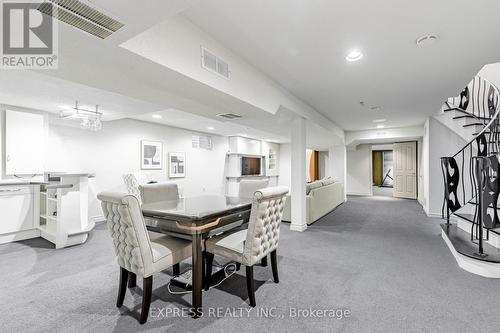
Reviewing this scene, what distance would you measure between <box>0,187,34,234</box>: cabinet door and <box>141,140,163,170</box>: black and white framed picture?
229 cm

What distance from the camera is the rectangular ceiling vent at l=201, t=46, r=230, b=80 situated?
7.18 feet

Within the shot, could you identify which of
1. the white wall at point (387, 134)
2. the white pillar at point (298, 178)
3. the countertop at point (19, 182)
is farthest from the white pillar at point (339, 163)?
the countertop at point (19, 182)

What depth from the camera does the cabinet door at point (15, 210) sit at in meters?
3.75

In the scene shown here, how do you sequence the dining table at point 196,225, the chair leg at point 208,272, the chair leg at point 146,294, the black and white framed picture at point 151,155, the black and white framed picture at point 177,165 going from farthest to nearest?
the black and white framed picture at point 177,165
the black and white framed picture at point 151,155
the chair leg at point 208,272
the dining table at point 196,225
the chair leg at point 146,294

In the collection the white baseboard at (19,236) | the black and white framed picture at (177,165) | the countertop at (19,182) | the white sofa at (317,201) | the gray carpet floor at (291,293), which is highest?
the black and white framed picture at (177,165)

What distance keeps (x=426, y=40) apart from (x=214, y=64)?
2149 mm

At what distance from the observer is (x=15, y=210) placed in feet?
12.7

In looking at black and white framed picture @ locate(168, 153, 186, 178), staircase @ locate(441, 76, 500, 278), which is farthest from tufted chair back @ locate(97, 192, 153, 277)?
black and white framed picture @ locate(168, 153, 186, 178)

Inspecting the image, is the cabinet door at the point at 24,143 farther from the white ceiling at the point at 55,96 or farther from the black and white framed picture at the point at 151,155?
the black and white framed picture at the point at 151,155

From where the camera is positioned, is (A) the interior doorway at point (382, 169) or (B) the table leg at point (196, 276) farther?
(A) the interior doorway at point (382, 169)

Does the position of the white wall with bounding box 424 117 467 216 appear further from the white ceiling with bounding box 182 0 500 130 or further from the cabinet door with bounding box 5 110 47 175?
the cabinet door with bounding box 5 110 47 175

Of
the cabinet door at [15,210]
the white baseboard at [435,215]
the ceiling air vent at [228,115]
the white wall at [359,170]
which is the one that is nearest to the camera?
the ceiling air vent at [228,115]

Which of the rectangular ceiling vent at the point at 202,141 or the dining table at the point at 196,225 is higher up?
the rectangular ceiling vent at the point at 202,141

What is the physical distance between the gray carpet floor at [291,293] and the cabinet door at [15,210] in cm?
38
